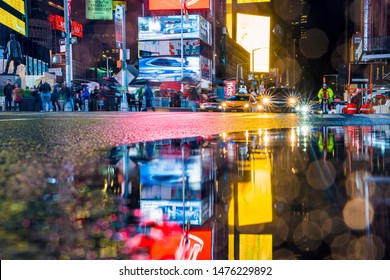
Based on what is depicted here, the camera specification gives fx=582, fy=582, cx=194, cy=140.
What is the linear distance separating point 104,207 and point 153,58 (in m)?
86.4

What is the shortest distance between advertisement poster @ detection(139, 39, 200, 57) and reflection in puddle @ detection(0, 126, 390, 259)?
84336mm

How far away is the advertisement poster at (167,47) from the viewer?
89.0 meters

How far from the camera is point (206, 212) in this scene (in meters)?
3.09

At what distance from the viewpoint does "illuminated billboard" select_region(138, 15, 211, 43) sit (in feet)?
294

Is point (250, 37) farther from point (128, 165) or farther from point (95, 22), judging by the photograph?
point (128, 165)

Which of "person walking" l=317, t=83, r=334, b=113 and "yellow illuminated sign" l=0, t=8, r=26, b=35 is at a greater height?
"yellow illuminated sign" l=0, t=8, r=26, b=35

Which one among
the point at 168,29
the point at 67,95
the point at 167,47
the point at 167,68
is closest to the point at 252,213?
the point at 67,95

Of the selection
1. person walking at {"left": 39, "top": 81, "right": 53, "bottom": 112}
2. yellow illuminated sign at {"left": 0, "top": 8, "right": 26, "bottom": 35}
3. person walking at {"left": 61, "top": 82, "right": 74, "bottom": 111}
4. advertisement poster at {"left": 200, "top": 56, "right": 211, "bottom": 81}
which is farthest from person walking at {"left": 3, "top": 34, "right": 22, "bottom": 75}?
advertisement poster at {"left": 200, "top": 56, "right": 211, "bottom": 81}

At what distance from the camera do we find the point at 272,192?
154 inches

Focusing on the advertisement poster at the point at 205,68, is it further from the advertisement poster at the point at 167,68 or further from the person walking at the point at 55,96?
the person walking at the point at 55,96

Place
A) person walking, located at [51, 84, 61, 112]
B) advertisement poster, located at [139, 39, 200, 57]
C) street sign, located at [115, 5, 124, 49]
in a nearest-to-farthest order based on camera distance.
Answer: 1. person walking, located at [51, 84, 61, 112]
2. street sign, located at [115, 5, 124, 49]
3. advertisement poster, located at [139, 39, 200, 57]

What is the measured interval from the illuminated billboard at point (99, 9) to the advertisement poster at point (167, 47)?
1011 cm

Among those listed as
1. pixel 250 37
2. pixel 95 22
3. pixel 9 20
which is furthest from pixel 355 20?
pixel 95 22

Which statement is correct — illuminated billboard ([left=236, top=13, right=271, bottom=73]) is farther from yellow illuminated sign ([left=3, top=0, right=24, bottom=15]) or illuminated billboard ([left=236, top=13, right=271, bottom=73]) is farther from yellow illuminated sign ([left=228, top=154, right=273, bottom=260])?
yellow illuminated sign ([left=228, top=154, right=273, bottom=260])
